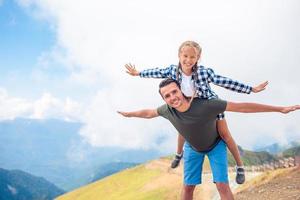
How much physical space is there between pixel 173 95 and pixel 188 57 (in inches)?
31.1

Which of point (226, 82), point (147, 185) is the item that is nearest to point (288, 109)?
point (226, 82)

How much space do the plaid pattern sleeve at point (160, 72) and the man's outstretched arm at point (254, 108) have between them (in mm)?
1229

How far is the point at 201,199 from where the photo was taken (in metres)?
39.4

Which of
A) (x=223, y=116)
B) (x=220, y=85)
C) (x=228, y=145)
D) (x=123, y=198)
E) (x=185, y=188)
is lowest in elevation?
(x=123, y=198)

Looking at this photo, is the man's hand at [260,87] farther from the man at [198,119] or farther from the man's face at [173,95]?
the man's face at [173,95]

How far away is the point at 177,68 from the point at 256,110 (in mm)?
1557

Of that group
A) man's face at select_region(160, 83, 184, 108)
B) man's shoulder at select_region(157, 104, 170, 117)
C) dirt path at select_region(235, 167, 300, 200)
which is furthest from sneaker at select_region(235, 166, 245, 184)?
dirt path at select_region(235, 167, 300, 200)

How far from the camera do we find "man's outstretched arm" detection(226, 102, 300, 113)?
7.50 m

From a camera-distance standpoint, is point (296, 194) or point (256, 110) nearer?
point (256, 110)

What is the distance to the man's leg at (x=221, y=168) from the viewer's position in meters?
7.95

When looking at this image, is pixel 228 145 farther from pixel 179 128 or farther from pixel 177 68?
pixel 177 68

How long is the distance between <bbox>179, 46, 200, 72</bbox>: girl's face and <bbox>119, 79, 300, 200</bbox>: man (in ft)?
1.45

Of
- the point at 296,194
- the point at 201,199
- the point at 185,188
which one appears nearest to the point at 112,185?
the point at 201,199

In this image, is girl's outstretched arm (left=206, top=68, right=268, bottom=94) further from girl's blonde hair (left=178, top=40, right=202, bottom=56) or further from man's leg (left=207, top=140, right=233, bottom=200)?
man's leg (left=207, top=140, right=233, bottom=200)
